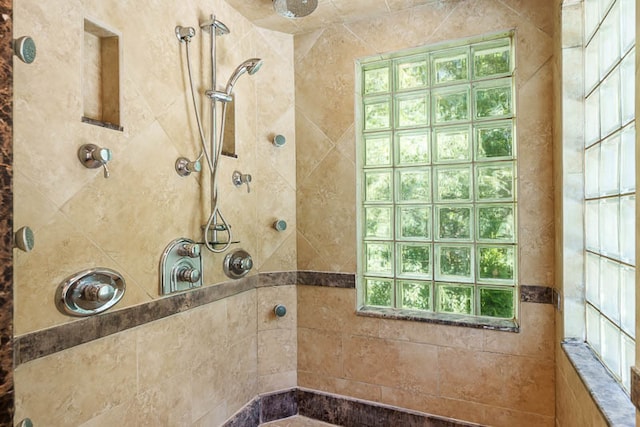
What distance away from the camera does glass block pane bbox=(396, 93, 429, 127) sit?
2.06 m

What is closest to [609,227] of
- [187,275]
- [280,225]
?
[280,225]

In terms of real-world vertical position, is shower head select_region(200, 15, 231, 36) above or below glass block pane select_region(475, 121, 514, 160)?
above

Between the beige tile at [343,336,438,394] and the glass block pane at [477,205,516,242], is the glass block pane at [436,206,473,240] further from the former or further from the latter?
the beige tile at [343,336,438,394]

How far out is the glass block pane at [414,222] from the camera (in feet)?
6.73

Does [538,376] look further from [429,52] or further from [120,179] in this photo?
[120,179]

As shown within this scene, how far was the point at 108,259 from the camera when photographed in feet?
4.34

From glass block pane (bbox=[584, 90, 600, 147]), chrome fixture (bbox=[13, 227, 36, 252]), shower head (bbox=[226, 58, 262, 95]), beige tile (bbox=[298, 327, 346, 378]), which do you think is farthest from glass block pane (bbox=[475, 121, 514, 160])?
chrome fixture (bbox=[13, 227, 36, 252])

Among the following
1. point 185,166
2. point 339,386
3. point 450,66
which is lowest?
point 339,386

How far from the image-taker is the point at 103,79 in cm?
138

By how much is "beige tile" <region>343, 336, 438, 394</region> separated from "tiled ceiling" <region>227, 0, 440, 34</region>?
1860mm

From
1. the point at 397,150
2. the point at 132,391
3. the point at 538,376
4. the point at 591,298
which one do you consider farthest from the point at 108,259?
the point at 538,376

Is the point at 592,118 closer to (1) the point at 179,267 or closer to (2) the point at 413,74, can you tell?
(2) the point at 413,74

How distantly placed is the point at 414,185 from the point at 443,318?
0.75 m

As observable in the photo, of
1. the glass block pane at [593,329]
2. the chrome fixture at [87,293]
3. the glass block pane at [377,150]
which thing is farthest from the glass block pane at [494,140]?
the chrome fixture at [87,293]
